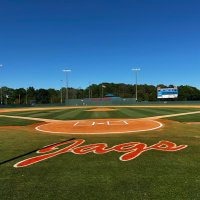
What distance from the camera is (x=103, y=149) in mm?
9820

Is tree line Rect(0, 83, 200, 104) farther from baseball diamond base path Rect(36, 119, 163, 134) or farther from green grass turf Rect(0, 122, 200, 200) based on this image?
green grass turf Rect(0, 122, 200, 200)

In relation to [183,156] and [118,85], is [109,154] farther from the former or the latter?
[118,85]

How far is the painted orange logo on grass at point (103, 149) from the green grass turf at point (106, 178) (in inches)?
13.4

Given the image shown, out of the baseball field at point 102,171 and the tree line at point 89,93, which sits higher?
the tree line at point 89,93

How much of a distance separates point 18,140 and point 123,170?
22.6 ft

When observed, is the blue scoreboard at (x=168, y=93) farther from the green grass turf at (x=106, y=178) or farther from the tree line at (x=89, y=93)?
the green grass turf at (x=106, y=178)

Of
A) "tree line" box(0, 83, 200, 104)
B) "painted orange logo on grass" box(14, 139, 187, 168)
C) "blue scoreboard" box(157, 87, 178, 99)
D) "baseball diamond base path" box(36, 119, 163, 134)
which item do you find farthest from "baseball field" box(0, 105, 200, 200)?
"tree line" box(0, 83, 200, 104)

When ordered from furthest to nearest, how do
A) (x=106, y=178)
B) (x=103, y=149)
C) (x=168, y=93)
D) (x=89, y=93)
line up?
(x=89, y=93) → (x=168, y=93) → (x=103, y=149) → (x=106, y=178)

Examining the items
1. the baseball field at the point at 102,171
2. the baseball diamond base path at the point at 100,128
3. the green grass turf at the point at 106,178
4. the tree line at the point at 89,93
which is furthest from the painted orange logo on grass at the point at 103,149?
the tree line at the point at 89,93

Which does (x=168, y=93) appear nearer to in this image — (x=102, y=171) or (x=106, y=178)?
(x=102, y=171)

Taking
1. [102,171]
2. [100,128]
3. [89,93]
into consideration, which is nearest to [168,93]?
[100,128]

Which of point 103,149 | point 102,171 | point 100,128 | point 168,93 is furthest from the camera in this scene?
point 168,93

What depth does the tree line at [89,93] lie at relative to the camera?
4749 inches

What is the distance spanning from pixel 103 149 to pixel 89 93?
126305 millimetres
